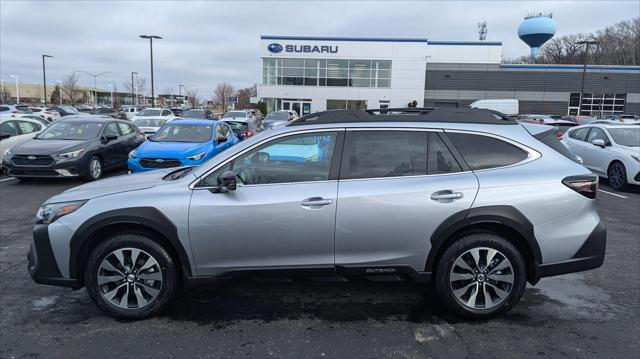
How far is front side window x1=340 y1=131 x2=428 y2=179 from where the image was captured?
3.82 meters

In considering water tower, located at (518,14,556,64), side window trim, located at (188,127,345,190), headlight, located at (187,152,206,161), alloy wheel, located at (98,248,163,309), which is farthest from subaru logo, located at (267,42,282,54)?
alloy wheel, located at (98,248,163,309)

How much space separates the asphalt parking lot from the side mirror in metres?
1.11

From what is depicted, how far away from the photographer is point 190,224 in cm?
367

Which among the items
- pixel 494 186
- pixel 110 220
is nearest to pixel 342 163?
pixel 494 186

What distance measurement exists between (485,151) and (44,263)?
3.77 meters

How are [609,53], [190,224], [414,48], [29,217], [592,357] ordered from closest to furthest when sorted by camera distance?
1. [592,357]
2. [190,224]
3. [29,217]
4. [414,48]
5. [609,53]

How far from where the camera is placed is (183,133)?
1113 cm

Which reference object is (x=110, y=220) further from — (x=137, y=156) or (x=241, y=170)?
(x=137, y=156)

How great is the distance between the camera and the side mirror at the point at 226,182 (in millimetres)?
3611

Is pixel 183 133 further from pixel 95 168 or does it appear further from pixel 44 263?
pixel 44 263

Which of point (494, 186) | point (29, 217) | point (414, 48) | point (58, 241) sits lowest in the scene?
point (29, 217)

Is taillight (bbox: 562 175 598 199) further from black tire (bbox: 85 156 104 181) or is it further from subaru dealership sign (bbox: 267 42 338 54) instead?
subaru dealership sign (bbox: 267 42 338 54)

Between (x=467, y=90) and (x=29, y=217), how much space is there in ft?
177

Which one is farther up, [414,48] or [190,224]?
[414,48]
